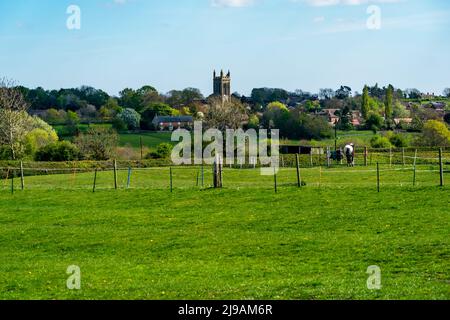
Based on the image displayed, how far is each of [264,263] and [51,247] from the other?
8.50m

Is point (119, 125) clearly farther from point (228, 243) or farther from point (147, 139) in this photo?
point (228, 243)

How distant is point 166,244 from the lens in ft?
82.3

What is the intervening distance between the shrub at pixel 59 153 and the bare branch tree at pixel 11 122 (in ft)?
9.21

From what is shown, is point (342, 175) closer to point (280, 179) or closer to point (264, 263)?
point (280, 179)

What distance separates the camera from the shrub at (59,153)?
69938mm

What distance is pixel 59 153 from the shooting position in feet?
231

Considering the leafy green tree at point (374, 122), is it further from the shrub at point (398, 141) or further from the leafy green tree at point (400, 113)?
the shrub at point (398, 141)

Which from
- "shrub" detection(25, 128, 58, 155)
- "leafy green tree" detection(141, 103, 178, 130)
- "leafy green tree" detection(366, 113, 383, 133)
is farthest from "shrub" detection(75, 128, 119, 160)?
"leafy green tree" detection(141, 103, 178, 130)

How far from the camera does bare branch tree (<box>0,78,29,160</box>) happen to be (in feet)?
238

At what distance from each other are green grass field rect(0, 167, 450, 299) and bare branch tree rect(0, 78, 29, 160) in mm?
32315

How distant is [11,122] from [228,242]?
52988mm

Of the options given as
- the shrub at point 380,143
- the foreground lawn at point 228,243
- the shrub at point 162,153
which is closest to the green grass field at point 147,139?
the shrub at point 162,153

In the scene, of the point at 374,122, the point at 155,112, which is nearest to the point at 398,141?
the point at 374,122

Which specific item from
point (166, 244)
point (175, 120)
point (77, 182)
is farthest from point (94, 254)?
point (175, 120)
